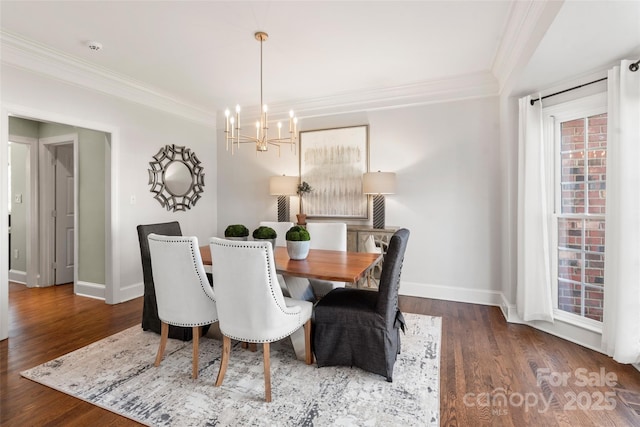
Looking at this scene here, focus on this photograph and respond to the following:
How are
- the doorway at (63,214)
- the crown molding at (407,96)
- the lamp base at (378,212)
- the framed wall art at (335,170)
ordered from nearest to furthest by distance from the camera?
the crown molding at (407,96), the lamp base at (378,212), the framed wall art at (335,170), the doorway at (63,214)

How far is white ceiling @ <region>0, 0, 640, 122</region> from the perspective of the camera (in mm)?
2193

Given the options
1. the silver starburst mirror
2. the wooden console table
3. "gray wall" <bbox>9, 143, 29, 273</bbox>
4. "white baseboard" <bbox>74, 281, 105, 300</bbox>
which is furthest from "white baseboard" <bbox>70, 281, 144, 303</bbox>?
the wooden console table

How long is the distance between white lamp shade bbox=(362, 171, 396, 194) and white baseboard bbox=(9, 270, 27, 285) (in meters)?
4.91

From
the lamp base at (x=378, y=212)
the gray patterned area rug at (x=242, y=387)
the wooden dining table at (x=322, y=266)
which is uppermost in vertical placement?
the lamp base at (x=378, y=212)

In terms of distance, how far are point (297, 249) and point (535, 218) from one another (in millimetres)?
2150

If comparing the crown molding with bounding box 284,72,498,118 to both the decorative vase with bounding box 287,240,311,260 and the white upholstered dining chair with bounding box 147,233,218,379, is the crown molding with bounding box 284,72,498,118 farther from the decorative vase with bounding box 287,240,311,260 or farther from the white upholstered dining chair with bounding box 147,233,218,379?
the white upholstered dining chair with bounding box 147,233,218,379

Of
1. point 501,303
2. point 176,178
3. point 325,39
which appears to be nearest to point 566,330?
point 501,303

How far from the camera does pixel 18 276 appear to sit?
182 inches

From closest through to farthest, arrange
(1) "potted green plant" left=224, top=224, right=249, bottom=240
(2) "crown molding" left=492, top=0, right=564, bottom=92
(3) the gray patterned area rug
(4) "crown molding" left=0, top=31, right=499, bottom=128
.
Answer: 1. (3) the gray patterned area rug
2. (2) "crown molding" left=492, top=0, right=564, bottom=92
3. (1) "potted green plant" left=224, top=224, right=249, bottom=240
4. (4) "crown molding" left=0, top=31, right=499, bottom=128

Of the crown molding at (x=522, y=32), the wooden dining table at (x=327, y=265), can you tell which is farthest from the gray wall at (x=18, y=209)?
the crown molding at (x=522, y=32)

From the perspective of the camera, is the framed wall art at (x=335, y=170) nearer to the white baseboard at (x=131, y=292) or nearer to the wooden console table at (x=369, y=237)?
the wooden console table at (x=369, y=237)

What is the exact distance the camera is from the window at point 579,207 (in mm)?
2600

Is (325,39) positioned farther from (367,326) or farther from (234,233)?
(367,326)

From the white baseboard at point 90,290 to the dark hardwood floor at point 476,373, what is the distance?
43 cm
